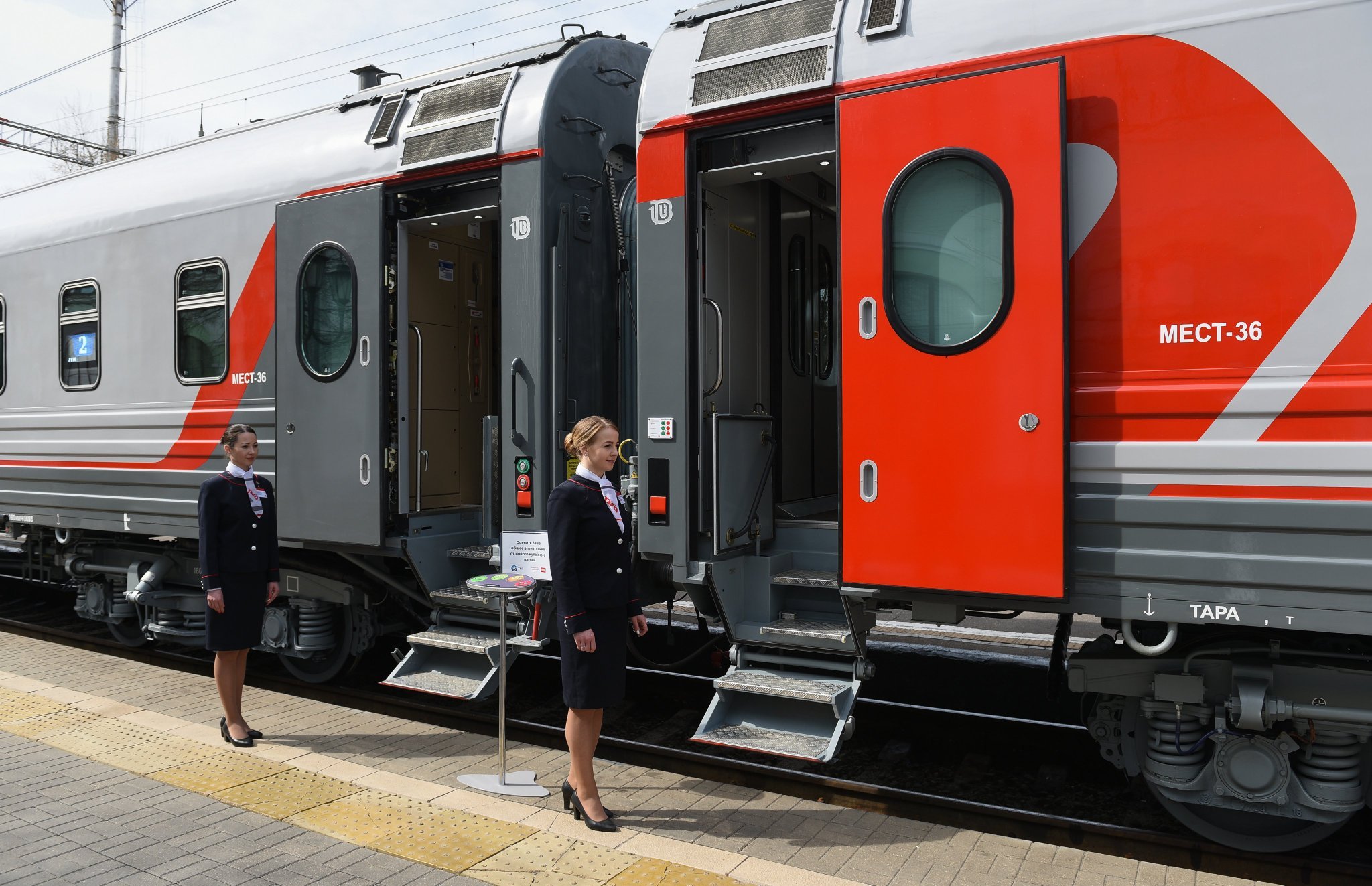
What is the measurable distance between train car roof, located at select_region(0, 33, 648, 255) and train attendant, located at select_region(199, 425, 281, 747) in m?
2.00

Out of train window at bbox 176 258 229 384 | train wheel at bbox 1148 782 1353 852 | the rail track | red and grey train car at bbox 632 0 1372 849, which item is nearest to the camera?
red and grey train car at bbox 632 0 1372 849

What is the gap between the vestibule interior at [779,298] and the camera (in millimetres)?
5172

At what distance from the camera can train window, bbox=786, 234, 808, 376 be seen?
6.71 m

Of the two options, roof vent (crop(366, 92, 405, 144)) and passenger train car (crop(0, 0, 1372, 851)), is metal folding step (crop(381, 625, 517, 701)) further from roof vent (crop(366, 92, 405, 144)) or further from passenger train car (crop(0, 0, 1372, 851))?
roof vent (crop(366, 92, 405, 144))

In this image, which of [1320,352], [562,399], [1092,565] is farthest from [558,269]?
[1320,352]

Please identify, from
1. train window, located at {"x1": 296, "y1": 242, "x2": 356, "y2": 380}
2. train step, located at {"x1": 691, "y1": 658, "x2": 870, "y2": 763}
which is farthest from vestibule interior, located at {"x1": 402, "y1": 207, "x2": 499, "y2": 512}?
train step, located at {"x1": 691, "y1": 658, "x2": 870, "y2": 763}

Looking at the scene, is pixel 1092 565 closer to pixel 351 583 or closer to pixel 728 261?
pixel 728 261

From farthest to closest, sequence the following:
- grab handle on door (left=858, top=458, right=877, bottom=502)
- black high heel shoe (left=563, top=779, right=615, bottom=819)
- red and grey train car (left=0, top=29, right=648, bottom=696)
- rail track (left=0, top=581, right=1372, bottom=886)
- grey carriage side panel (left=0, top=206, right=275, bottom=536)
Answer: grey carriage side panel (left=0, top=206, right=275, bottom=536)
red and grey train car (left=0, top=29, right=648, bottom=696)
black high heel shoe (left=563, top=779, right=615, bottom=819)
grab handle on door (left=858, top=458, right=877, bottom=502)
rail track (left=0, top=581, right=1372, bottom=886)

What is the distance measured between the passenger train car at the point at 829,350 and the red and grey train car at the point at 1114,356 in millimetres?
14

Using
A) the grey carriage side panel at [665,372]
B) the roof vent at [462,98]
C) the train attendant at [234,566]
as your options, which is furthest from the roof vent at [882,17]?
the train attendant at [234,566]

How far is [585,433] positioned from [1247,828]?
338 centimetres

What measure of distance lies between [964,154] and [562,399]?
270cm

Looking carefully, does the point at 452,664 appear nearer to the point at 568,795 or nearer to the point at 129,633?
the point at 568,795

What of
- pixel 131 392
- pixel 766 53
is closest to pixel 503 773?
pixel 766 53
